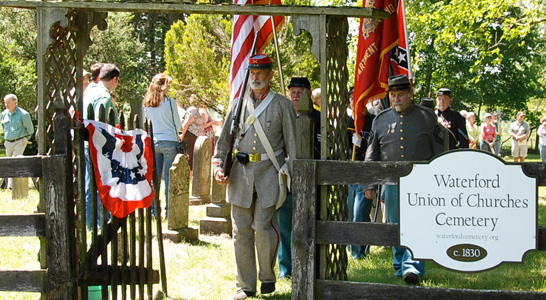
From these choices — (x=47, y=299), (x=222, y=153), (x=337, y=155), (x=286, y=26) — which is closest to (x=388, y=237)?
(x=337, y=155)

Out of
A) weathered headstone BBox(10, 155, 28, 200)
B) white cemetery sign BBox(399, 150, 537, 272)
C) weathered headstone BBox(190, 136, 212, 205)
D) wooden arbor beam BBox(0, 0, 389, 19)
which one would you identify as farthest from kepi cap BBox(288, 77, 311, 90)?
weathered headstone BBox(10, 155, 28, 200)

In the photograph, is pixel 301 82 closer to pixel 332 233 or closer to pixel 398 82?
pixel 398 82

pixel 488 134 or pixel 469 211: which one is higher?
pixel 488 134

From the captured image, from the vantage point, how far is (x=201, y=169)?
10.8 m

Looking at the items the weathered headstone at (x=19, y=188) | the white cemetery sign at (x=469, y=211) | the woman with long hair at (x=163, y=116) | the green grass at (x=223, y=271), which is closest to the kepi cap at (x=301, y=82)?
the green grass at (x=223, y=271)

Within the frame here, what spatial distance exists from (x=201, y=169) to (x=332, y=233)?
19.8 feet

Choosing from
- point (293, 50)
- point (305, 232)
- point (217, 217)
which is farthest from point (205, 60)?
point (305, 232)

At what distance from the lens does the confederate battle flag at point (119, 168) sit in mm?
5488

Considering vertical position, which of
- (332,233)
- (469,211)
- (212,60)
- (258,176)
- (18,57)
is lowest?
(332,233)

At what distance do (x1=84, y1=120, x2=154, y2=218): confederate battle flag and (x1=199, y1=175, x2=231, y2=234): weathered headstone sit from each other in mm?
3474

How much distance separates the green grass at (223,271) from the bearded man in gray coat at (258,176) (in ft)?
1.10

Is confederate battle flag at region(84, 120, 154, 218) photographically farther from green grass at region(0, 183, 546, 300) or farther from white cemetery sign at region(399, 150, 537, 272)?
white cemetery sign at region(399, 150, 537, 272)

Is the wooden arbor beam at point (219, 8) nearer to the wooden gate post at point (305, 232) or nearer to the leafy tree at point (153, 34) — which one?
the wooden gate post at point (305, 232)

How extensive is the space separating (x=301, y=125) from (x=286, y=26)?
1136cm
